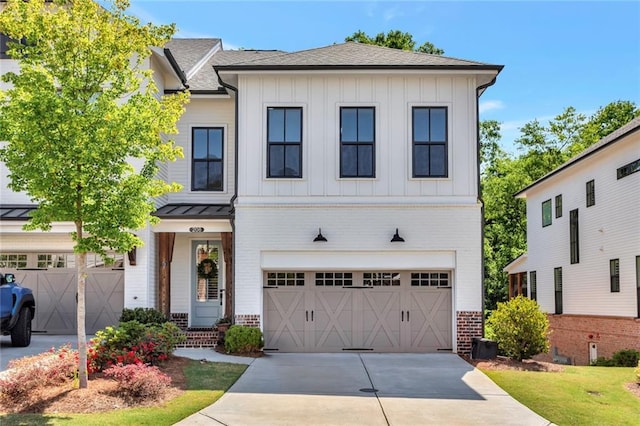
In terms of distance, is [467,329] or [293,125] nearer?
[467,329]

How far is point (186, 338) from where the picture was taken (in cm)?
1702

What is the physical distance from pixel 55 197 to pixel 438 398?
23.0 ft

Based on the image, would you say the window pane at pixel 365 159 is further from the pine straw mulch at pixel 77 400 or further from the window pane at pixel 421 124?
the pine straw mulch at pixel 77 400

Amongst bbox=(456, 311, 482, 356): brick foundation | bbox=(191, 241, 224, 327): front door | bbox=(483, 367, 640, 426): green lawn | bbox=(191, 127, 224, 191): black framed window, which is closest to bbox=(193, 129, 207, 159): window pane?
bbox=(191, 127, 224, 191): black framed window

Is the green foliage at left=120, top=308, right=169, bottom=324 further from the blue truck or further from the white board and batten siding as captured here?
the white board and batten siding

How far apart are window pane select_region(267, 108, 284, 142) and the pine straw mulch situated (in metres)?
8.05

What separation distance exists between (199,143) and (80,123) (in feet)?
30.1

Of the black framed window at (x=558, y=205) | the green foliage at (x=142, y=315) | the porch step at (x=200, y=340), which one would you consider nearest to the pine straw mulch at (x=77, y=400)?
the green foliage at (x=142, y=315)

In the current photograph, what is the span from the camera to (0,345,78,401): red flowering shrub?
1012 centimetres

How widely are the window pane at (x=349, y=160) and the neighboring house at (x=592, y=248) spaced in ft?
28.6

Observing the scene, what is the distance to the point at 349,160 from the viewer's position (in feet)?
58.0

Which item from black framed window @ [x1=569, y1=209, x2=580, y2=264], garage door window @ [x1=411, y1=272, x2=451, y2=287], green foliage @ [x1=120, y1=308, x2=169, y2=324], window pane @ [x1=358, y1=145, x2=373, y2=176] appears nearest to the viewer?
green foliage @ [x1=120, y1=308, x2=169, y2=324]

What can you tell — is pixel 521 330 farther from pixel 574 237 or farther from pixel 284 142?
pixel 574 237

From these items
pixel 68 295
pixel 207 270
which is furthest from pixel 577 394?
pixel 68 295
